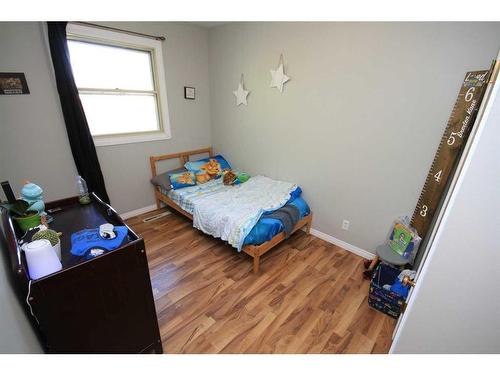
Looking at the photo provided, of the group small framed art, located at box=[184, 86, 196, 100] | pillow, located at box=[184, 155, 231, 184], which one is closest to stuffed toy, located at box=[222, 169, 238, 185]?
pillow, located at box=[184, 155, 231, 184]

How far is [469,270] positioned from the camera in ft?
1.98

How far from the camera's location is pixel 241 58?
2.85 metres

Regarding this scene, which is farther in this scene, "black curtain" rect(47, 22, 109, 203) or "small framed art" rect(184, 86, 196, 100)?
"small framed art" rect(184, 86, 196, 100)

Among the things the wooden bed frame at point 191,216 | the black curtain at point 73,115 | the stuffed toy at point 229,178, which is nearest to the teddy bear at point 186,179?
the wooden bed frame at point 191,216

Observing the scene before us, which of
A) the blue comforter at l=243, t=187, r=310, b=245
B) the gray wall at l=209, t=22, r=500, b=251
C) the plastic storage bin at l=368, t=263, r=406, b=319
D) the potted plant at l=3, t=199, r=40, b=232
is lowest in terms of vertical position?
the plastic storage bin at l=368, t=263, r=406, b=319

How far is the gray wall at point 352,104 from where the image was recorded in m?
1.65

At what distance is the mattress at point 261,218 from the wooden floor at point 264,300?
1.15 feet

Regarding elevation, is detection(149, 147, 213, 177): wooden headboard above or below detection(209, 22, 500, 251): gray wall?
below

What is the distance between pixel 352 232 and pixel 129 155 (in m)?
2.87

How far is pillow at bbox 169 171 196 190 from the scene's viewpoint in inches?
111

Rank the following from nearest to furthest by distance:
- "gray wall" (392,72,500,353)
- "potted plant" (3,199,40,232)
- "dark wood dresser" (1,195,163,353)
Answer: "gray wall" (392,72,500,353) → "dark wood dresser" (1,195,163,353) → "potted plant" (3,199,40,232)

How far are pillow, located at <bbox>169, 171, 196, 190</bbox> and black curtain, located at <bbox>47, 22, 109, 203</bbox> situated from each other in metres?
0.77

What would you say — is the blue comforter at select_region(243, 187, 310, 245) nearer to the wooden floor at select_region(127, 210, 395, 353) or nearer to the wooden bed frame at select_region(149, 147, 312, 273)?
the wooden bed frame at select_region(149, 147, 312, 273)

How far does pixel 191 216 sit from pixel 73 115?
1.60 meters
